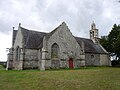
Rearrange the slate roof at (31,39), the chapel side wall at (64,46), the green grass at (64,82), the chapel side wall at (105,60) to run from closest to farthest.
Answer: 1. the green grass at (64,82)
2. the chapel side wall at (64,46)
3. the slate roof at (31,39)
4. the chapel side wall at (105,60)

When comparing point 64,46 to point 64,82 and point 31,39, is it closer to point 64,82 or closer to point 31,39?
point 31,39

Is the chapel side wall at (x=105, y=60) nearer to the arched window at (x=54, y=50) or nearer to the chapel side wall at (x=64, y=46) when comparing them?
the chapel side wall at (x=64, y=46)

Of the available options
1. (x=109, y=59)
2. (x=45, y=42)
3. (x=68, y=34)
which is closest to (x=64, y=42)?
(x=68, y=34)

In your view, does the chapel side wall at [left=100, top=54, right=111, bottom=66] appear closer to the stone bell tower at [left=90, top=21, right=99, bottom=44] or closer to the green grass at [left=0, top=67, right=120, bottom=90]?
the stone bell tower at [left=90, top=21, right=99, bottom=44]

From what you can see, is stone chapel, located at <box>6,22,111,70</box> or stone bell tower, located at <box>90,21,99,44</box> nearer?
stone chapel, located at <box>6,22,111,70</box>

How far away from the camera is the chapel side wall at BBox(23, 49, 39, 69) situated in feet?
110

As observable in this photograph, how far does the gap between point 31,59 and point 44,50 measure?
13.2 ft

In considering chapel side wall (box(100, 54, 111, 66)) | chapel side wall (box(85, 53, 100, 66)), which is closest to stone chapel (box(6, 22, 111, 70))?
chapel side wall (box(85, 53, 100, 66))

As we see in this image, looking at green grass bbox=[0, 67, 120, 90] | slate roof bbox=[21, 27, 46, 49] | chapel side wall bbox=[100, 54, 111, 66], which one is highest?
slate roof bbox=[21, 27, 46, 49]

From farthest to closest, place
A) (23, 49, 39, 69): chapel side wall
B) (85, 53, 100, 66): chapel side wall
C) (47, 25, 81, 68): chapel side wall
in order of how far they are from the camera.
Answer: (85, 53, 100, 66): chapel side wall → (47, 25, 81, 68): chapel side wall → (23, 49, 39, 69): chapel side wall

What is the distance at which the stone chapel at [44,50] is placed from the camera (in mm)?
33031

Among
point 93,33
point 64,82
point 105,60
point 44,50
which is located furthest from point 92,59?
point 64,82

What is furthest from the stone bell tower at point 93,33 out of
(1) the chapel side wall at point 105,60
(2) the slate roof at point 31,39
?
(2) the slate roof at point 31,39

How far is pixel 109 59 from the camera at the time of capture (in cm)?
4778
